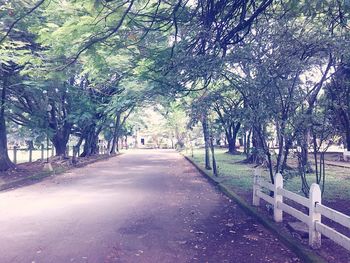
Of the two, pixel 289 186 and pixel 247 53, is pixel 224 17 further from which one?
pixel 289 186

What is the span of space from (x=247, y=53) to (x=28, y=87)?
520 inches

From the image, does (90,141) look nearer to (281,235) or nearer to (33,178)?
(33,178)

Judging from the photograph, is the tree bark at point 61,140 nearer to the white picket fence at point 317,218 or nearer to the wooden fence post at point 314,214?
the white picket fence at point 317,218

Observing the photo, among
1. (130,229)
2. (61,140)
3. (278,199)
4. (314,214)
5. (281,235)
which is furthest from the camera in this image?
(61,140)

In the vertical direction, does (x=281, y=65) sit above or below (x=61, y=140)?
above

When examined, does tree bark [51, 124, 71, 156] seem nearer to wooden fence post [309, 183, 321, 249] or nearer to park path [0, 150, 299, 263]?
park path [0, 150, 299, 263]

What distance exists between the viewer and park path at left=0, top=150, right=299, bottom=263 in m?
6.11

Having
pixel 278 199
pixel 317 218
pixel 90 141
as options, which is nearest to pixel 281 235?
pixel 317 218

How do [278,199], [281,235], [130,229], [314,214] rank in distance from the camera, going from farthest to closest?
[278,199] < [130,229] < [281,235] < [314,214]

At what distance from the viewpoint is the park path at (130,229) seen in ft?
20.0

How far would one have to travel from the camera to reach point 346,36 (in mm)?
8336

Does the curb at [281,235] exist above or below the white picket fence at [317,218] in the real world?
below

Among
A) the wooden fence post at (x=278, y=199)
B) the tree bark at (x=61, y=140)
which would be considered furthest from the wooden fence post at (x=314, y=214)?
the tree bark at (x=61, y=140)

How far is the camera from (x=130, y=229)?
7758 millimetres
